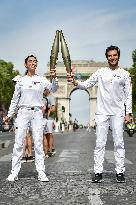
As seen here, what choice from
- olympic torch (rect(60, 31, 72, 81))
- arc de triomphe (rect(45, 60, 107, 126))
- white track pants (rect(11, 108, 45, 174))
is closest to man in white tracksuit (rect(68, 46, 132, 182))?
olympic torch (rect(60, 31, 72, 81))

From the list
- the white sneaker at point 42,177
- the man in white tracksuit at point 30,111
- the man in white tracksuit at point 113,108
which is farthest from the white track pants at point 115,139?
the man in white tracksuit at point 30,111

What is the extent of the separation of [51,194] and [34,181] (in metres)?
1.51

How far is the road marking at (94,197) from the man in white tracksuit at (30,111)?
151 cm

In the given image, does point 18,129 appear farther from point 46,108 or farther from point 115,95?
point 46,108

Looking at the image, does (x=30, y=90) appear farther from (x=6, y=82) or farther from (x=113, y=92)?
(x=6, y=82)

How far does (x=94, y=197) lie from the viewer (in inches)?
254

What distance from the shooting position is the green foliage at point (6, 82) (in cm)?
8656

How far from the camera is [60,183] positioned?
7918mm

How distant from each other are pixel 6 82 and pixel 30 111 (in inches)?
3142

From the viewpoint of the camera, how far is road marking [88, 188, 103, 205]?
6079 mm

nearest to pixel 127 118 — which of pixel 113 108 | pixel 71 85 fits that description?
pixel 113 108

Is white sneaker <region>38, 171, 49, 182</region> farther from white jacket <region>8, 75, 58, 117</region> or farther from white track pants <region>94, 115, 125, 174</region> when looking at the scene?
white jacket <region>8, 75, 58, 117</region>

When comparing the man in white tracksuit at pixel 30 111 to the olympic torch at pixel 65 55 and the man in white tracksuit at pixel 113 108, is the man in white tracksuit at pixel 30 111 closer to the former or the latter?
the olympic torch at pixel 65 55

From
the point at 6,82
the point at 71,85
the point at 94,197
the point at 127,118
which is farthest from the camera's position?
the point at 71,85
